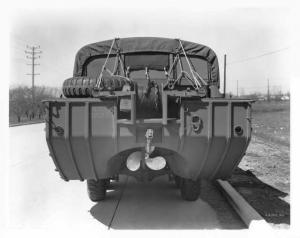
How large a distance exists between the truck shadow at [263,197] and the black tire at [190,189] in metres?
0.86

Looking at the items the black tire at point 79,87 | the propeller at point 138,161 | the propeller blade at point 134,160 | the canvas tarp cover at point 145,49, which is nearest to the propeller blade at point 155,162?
the propeller at point 138,161

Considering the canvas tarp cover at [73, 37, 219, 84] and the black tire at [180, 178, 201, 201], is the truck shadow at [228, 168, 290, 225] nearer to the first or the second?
the black tire at [180, 178, 201, 201]

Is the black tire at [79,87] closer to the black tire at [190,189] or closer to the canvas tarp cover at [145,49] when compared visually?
the canvas tarp cover at [145,49]

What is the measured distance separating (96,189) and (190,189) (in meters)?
1.44

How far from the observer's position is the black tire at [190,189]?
5.72m

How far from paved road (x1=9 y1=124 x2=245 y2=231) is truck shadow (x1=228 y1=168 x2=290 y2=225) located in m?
0.45

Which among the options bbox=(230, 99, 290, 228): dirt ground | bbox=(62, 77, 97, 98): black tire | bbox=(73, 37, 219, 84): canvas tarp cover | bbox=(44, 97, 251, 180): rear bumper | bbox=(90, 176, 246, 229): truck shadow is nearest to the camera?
bbox=(44, 97, 251, 180): rear bumper

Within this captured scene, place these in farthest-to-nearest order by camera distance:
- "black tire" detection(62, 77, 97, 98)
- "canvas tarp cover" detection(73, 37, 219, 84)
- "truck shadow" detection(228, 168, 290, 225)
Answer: "canvas tarp cover" detection(73, 37, 219, 84) < "truck shadow" detection(228, 168, 290, 225) < "black tire" detection(62, 77, 97, 98)

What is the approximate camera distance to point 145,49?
5680 mm

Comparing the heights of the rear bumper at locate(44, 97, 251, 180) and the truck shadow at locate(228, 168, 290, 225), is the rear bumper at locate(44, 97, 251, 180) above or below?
above

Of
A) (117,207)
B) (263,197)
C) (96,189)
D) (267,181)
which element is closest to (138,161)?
(117,207)

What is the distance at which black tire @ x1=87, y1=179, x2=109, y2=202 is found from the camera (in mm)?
5711

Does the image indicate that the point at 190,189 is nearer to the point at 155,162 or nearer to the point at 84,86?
the point at 155,162

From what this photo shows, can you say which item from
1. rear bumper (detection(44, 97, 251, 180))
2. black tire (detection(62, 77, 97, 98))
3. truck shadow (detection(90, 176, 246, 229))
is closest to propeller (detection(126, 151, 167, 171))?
rear bumper (detection(44, 97, 251, 180))
